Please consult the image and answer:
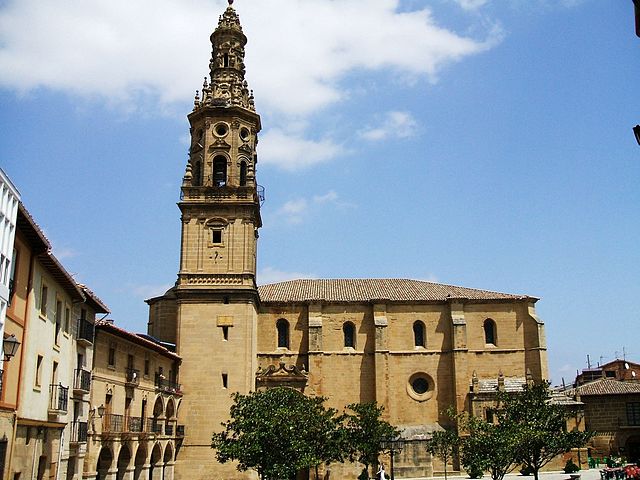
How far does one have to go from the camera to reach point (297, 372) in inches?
1801

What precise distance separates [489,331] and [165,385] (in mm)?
24481

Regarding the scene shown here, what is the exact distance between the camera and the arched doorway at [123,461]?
1228 inches

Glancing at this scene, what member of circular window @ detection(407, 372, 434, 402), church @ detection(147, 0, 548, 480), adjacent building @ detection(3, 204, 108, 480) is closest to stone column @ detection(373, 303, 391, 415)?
church @ detection(147, 0, 548, 480)

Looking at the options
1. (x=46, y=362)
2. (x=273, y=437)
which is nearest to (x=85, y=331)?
(x=46, y=362)

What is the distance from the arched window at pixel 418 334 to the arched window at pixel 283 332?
9222 millimetres

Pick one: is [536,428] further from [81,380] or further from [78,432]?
[81,380]

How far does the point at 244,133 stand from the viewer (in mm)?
45594

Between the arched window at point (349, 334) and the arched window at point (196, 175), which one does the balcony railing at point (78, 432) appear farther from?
the arched window at point (349, 334)

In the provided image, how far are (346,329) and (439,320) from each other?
A: 678 cm

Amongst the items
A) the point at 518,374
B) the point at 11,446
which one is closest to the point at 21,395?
the point at 11,446

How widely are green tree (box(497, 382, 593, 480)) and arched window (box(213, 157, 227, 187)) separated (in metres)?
22.3

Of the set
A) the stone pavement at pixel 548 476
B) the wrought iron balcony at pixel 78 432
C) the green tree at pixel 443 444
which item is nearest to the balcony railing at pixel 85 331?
the wrought iron balcony at pixel 78 432

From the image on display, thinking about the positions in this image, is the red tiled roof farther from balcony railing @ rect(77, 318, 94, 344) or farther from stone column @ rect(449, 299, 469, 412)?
balcony railing @ rect(77, 318, 94, 344)

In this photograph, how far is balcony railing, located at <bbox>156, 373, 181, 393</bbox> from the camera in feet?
119
